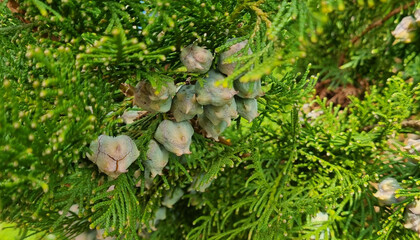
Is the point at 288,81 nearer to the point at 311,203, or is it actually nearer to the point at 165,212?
the point at 311,203

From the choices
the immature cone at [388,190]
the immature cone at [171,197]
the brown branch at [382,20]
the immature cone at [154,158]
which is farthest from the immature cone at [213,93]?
the brown branch at [382,20]

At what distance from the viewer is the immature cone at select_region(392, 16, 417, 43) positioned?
1.05m

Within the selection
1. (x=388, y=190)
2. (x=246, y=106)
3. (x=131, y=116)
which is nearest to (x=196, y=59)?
(x=246, y=106)

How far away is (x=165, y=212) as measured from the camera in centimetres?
106

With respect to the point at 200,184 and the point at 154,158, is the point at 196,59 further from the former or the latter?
the point at 200,184

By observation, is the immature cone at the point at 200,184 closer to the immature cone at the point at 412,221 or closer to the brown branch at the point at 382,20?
the immature cone at the point at 412,221

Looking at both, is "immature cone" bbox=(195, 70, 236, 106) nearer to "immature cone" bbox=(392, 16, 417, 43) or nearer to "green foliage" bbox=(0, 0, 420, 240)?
"green foliage" bbox=(0, 0, 420, 240)

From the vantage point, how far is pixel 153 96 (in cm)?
62

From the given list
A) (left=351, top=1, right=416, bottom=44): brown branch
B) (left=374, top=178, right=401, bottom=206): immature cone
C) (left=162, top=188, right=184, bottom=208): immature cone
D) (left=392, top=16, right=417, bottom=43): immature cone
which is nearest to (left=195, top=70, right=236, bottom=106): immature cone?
(left=162, top=188, right=184, bottom=208): immature cone

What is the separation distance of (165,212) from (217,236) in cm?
21

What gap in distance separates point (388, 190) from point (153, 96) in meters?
0.72

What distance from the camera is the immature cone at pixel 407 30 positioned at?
1.05m

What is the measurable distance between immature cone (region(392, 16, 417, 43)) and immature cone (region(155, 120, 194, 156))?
2.68ft

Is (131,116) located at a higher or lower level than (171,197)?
higher
